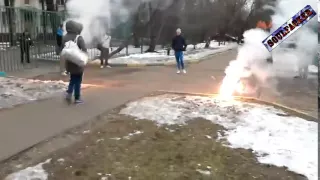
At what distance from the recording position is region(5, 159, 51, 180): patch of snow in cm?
465

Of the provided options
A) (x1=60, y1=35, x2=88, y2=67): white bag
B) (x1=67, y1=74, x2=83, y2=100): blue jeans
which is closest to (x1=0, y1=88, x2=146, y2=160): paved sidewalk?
(x1=67, y1=74, x2=83, y2=100): blue jeans

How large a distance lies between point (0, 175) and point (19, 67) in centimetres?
1191

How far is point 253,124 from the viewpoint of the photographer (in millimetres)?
7262

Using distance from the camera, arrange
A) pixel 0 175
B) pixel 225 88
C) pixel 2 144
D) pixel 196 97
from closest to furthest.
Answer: pixel 0 175, pixel 2 144, pixel 196 97, pixel 225 88

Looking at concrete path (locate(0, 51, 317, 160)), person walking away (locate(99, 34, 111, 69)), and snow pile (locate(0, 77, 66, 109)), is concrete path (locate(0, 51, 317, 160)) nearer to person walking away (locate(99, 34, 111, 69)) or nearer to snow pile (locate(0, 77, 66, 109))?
snow pile (locate(0, 77, 66, 109))

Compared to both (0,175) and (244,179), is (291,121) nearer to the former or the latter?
(244,179)

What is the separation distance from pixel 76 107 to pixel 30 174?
359 centimetres

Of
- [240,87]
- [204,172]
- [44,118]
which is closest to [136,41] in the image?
[240,87]

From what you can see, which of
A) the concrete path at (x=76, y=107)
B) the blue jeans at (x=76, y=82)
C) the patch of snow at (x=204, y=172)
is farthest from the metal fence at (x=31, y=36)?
the patch of snow at (x=204, y=172)

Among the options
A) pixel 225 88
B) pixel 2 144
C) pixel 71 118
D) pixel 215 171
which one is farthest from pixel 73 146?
pixel 225 88

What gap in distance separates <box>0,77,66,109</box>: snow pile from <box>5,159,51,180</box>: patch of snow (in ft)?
11.9

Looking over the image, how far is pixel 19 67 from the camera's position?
15898mm

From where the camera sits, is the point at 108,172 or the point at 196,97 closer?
the point at 108,172

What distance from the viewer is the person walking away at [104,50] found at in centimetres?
1668
